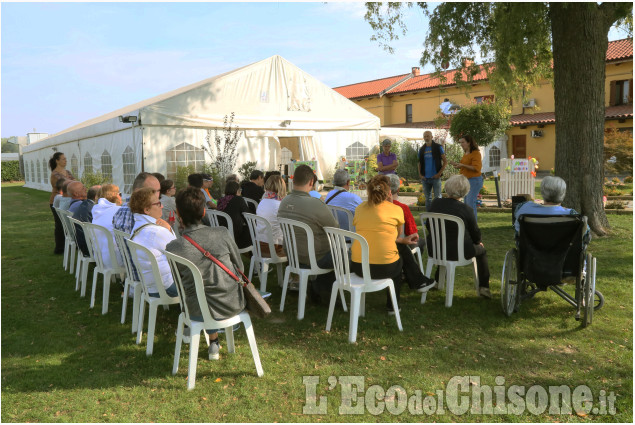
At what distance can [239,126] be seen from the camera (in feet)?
48.2

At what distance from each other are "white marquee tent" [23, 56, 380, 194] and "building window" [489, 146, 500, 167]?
1182 cm

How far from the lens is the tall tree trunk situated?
7.41m

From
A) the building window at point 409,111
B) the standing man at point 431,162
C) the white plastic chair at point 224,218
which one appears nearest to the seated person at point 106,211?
the white plastic chair at point 224,218

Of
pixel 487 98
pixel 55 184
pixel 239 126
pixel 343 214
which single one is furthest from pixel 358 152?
pixel 343 214

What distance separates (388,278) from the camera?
406 cm

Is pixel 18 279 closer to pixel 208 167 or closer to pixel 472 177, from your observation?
pixel 472 177

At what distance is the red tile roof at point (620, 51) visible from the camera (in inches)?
943

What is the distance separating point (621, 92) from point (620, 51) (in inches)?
81.7

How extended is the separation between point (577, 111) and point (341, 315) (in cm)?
550

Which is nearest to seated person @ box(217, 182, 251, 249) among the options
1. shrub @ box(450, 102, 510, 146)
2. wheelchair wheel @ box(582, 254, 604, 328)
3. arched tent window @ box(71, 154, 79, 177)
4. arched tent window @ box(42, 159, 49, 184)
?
wheelchair wheel @ box(582, 254, 604, 328)

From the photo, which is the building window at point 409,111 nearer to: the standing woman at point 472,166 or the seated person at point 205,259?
the standing woman at point 472,166

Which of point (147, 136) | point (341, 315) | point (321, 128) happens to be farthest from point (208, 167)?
point (341, 315)

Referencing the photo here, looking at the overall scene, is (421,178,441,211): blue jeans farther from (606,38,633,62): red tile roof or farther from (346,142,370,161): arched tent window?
(606,38,633,62): red tile roof

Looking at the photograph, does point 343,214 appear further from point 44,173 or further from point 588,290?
point 44,173
